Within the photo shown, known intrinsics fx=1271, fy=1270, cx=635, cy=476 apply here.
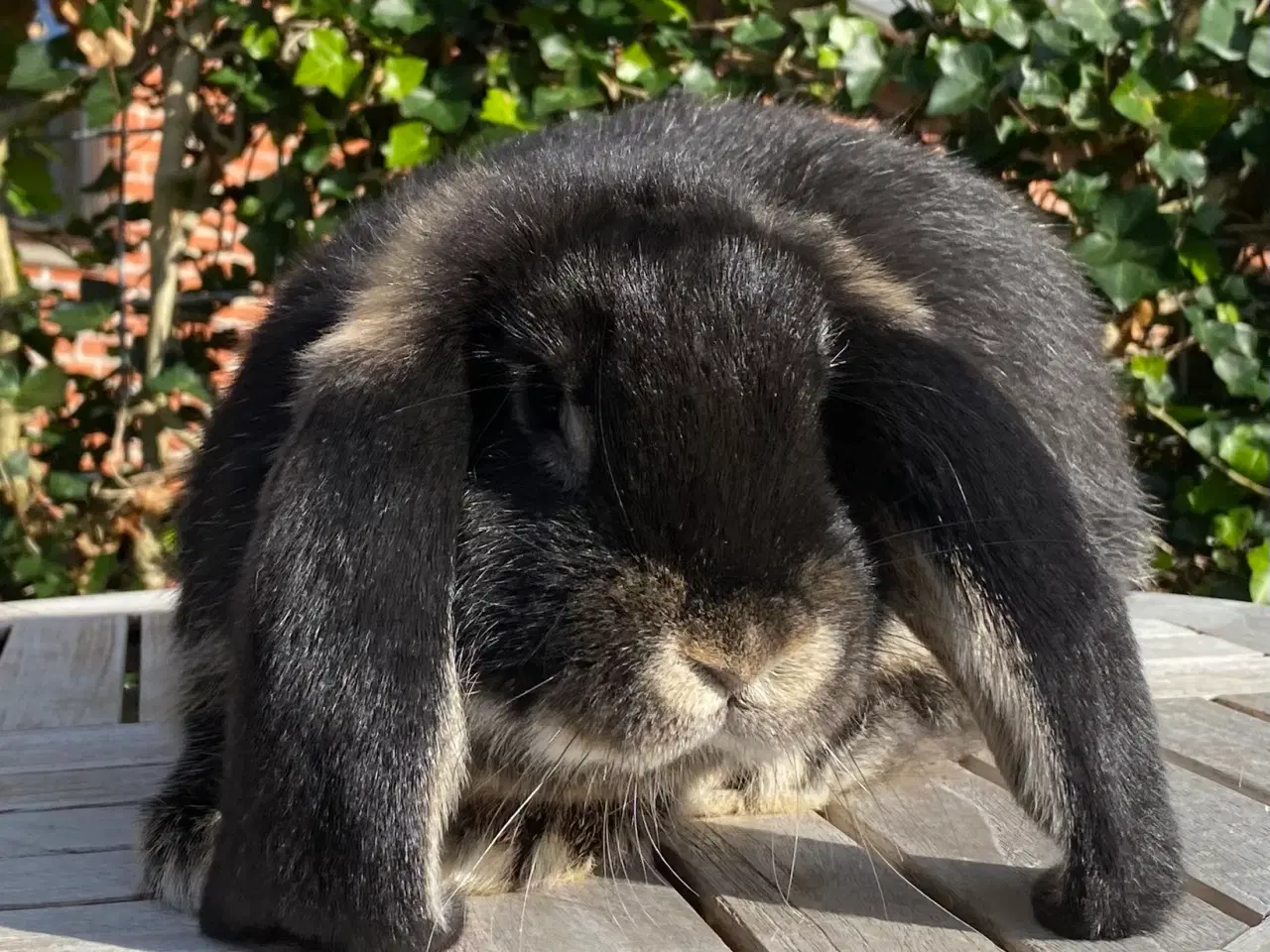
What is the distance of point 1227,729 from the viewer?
2.27m

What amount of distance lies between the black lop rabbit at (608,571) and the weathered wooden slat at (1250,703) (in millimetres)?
1080

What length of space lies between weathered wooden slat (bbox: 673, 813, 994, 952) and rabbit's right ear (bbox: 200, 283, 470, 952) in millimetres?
360

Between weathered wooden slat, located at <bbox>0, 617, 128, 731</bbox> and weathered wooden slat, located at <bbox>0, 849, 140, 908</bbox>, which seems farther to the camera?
weathered wooden slat, located at <bbox>0, 617, 128, 731</bbox>

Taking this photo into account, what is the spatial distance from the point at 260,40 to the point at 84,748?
2347 mm

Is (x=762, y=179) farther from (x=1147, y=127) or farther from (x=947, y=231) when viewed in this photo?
(x=1147, y=127)

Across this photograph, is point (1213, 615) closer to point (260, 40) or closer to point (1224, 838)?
point (1224, 838)

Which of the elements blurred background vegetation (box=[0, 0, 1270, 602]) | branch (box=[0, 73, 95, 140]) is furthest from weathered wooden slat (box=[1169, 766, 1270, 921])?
branch (box=[0, 73, 95, 140])

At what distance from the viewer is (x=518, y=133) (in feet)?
11.0

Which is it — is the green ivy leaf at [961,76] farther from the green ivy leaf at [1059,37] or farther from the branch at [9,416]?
the branch at [9,416]

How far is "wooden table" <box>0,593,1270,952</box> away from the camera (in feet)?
4.76

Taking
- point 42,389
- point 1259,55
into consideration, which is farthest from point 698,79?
point 42,389

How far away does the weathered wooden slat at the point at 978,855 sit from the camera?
1445mm

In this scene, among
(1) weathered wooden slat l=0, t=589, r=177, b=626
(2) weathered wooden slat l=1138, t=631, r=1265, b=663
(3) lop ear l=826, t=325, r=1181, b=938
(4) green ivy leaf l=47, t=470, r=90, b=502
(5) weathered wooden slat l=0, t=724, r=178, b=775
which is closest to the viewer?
(3) lop ear l=826, t=325, r=1181, b=938

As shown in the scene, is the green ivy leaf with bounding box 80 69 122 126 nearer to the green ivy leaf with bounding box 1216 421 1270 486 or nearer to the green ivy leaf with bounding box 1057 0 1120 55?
the green ivy leaf with bounding box 1057 0 1120 55
